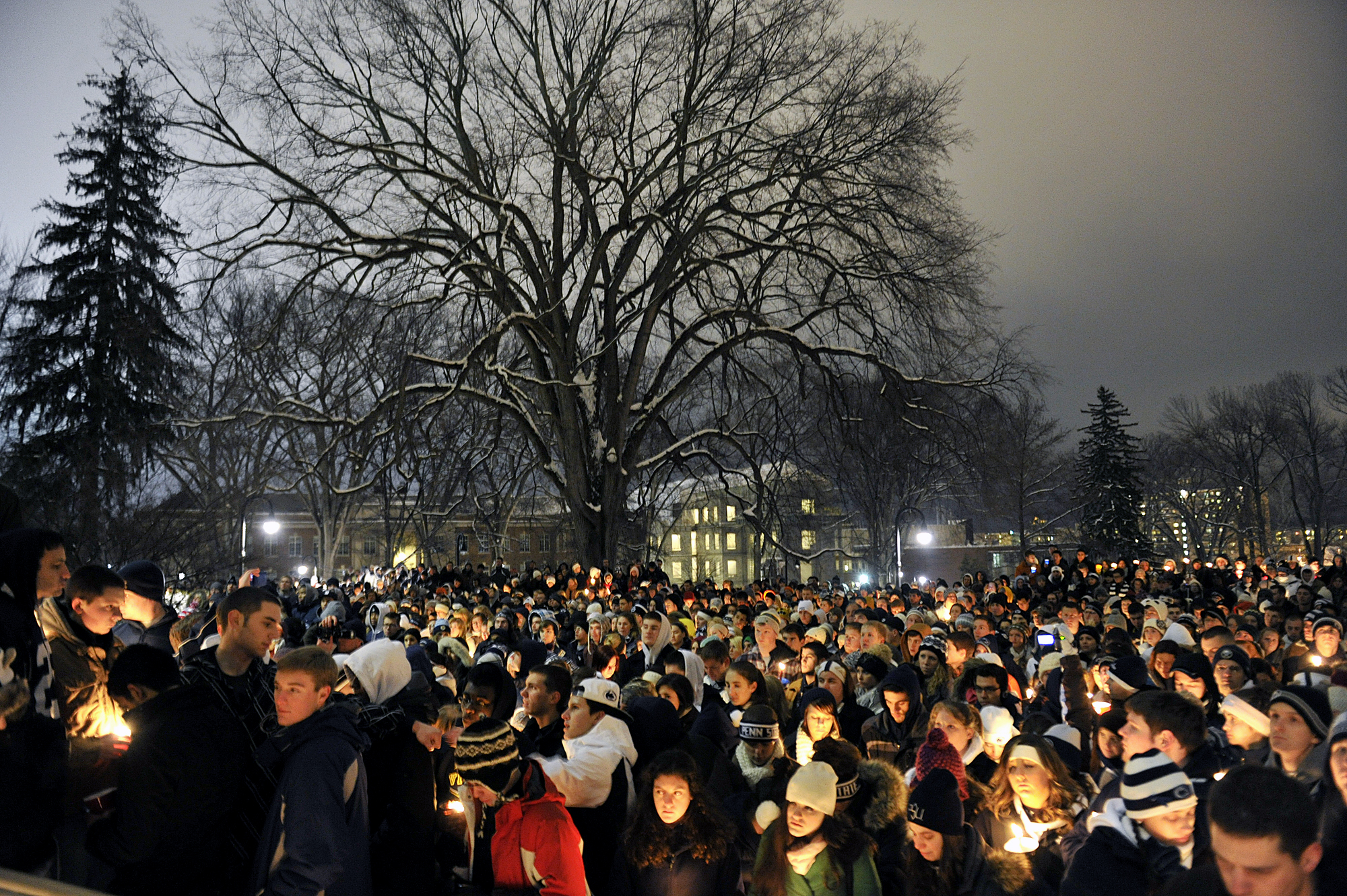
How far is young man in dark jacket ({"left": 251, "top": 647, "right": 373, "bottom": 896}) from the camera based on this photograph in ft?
12.0

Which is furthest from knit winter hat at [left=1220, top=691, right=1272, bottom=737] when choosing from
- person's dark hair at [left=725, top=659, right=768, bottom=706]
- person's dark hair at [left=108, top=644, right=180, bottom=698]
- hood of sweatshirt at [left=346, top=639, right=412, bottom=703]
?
person's dark hair at [left=108, top=644, right=180, bottom=698]

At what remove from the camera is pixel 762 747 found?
5.84 meters

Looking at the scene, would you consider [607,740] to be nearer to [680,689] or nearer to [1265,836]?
[680,689]

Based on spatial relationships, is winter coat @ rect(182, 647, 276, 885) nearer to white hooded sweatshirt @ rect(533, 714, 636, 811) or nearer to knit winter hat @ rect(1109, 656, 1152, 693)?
white hooded sweatshirt @ rect(533, 714, 636, 811)

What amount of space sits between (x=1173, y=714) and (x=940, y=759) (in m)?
1.16

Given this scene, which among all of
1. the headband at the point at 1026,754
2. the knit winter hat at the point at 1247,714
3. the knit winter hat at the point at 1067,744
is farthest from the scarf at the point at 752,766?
the knit winter hat at the point at 1247,714

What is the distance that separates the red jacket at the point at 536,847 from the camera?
13.4 feet

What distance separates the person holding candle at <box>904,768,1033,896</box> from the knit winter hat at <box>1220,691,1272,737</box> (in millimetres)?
1961

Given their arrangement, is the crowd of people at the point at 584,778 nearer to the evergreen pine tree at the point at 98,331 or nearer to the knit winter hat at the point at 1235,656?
the knit winter hat at the point at 1235,656

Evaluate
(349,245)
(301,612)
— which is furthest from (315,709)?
(349,245)

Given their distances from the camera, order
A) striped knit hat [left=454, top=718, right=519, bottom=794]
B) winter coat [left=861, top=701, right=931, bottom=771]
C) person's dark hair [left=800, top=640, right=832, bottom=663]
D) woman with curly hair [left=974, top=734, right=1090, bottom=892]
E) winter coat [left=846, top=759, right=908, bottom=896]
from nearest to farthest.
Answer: striped knit hat [left=454, top=718, right=519, bottom=794]
woman with curly hair [left=974, top=734, right=1090, bottom=892]
winter coat [left=846, top=759, right=908, bottom=896]
winter coat [left=861, top=701, right=931, bottom=771]
person's dark hair [left=800, top=640, right=832, bottom=663]

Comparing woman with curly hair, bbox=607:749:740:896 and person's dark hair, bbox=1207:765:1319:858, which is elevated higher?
person's dark hair, bbox=1207:765:1319:858

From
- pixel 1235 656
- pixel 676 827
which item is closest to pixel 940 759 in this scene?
pixel 676 827

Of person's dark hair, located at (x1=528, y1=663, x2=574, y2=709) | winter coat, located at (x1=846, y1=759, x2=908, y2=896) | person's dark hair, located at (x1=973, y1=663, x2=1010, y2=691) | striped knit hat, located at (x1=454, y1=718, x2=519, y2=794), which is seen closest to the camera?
striped knit hat, located at (x1=454, y1=718, x2=519, y2=794)
